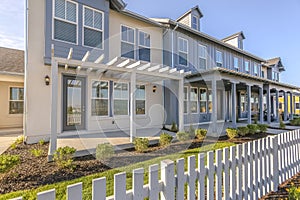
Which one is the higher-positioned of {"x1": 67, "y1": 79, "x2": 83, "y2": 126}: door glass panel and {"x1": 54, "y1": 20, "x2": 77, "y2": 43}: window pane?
{"x1": 54, "y1": 20, "x2": 77, "y2": 43}: window pane

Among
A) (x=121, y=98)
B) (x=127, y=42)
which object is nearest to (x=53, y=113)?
(x=121, y=98)

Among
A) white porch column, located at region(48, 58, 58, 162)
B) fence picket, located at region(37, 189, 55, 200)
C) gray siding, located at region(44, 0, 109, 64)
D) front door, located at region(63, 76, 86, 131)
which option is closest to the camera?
fence picket, located at region(37, 189, 55, 200)

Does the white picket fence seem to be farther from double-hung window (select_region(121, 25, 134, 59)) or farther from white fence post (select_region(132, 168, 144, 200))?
double-hung window (select_region(121, 25, 134, 59))

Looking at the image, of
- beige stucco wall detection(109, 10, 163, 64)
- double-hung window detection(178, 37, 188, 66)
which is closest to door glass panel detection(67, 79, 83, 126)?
beige stucco wall detection(109, 10, 163, 64)

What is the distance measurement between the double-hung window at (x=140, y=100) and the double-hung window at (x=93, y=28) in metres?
3.23

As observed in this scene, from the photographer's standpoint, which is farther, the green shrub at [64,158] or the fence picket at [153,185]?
the green shrub at [64,158]

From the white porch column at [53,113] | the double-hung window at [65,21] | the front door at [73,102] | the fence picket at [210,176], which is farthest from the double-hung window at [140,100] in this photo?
the fence picket at [210,176]

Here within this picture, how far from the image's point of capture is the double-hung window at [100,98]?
8422mm

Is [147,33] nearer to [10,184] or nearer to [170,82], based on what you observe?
[170,82]

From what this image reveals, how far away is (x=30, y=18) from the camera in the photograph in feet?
21.6

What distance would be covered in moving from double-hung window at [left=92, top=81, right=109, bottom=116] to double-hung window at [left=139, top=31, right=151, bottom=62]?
280 cm

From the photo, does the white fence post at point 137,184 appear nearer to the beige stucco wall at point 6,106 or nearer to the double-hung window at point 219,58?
the beige stucco wall at point 6,106

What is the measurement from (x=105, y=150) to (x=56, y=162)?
117cm

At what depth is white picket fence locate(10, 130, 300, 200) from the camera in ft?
4.82
